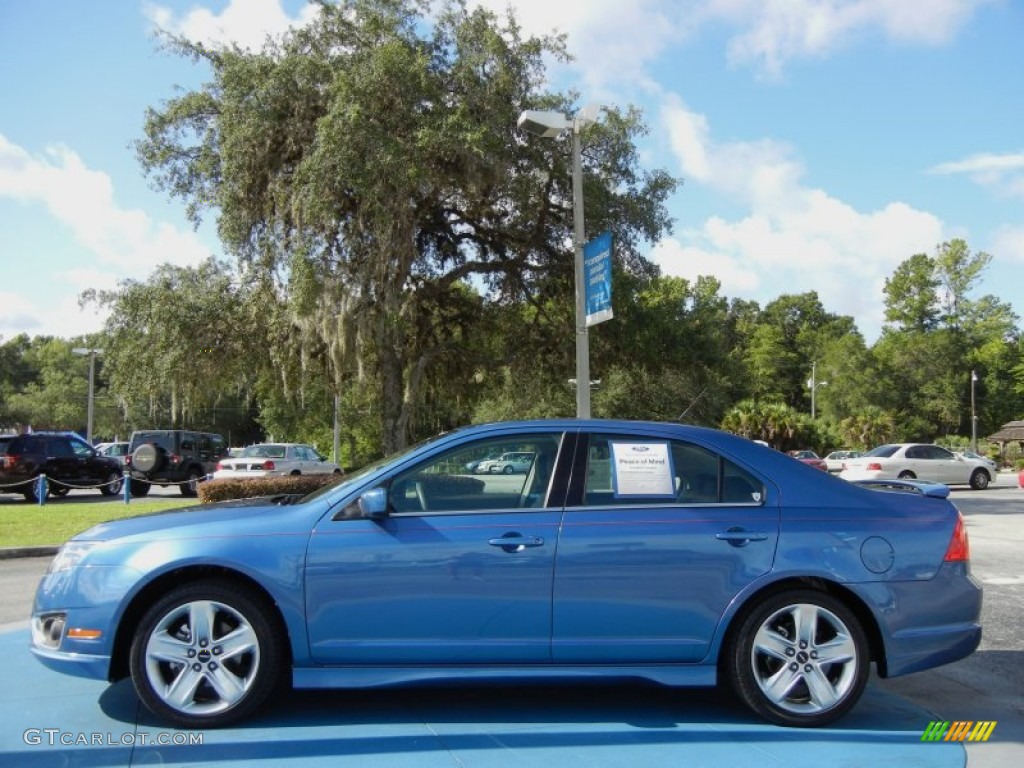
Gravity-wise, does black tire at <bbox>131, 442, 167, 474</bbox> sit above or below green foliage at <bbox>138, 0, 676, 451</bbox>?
below

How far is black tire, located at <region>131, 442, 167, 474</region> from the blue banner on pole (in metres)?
16.0

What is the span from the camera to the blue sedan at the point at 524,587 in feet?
13.8

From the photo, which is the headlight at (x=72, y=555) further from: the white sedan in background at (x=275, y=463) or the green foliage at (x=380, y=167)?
the white sedan in background at (x=275, y=463)

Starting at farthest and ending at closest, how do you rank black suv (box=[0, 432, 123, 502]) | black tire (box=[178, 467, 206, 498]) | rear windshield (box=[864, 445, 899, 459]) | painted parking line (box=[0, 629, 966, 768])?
1. rear windshield (box=[864, 445, 899, 459])
2. black tire (box=[178, 467, 206, 498])
3. black suv (box=[0, 432, 123, 502])
4. painted parking line (box=[0, 629, 966, 768])

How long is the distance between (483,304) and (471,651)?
1862cm

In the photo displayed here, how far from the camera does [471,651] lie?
4238mm

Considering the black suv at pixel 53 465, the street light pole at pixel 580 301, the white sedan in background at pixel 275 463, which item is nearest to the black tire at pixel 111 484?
the black suv at pixel 53 465

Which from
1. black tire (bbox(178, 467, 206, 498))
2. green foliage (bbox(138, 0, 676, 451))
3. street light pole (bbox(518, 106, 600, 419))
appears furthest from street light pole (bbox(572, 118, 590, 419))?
black tire (bbox(178, 467, 206, 498))

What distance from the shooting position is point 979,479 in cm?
2803

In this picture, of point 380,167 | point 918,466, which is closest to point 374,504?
point 380,167

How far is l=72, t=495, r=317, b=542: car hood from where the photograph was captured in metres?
4.37

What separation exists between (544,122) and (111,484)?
55.4 feet

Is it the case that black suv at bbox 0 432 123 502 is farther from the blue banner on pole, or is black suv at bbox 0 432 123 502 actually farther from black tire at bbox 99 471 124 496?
the blue banner on pole

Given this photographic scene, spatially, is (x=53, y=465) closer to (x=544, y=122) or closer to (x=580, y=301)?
(x=580, y=301)
